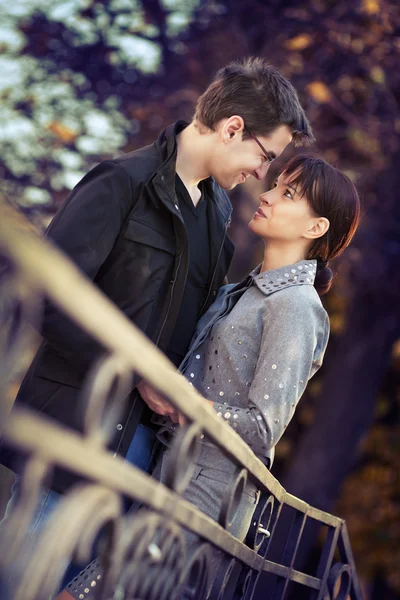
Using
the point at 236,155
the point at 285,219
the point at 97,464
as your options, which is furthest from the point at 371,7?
the point at 97,464

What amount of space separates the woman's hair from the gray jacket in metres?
0.17

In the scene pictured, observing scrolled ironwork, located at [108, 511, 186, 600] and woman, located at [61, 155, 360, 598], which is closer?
scrolled ironwork, located at [108, 511, 186, 600]

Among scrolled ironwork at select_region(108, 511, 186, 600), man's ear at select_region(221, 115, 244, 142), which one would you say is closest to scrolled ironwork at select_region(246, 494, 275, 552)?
scrolled ironwork at select_region(108, 511, 186, 600)

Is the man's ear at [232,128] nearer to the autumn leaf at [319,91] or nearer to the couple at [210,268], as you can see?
the couple at [210,268]

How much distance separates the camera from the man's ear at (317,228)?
10.8 ft

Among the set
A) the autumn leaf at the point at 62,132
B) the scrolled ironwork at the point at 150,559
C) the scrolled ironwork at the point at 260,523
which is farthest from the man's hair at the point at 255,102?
the autumn leaf at the point at 62,132

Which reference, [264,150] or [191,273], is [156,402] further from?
[264,150]

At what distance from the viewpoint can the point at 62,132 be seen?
1002 cm

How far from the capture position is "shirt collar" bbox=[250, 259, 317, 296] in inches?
121

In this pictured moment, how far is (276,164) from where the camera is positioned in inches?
343

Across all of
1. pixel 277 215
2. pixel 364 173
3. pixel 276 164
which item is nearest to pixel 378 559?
pixel 364 173

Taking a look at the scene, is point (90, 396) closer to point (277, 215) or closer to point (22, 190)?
point (277, 215)

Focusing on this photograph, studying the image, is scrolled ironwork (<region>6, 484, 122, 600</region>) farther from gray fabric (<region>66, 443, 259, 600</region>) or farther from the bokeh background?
the bokeh background

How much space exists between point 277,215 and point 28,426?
89.0 inches
